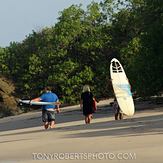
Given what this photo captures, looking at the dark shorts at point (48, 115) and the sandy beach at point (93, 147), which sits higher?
the dark shorts at point (48, 115)

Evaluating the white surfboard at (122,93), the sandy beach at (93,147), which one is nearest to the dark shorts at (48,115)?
the sandy beach at (93,147)

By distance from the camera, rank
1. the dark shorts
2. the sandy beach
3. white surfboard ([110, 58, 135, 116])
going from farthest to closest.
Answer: white surfboard ([110, 58, 135, 116]) → the dark shorts → the sandy beach

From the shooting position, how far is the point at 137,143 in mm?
11547

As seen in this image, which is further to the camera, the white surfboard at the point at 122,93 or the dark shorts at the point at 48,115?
the white surfboard at the point at 122,93

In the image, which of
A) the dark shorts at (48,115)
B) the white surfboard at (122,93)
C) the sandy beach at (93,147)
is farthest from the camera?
the white surfboard at (122,93)

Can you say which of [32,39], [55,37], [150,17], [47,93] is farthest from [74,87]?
[47,93]

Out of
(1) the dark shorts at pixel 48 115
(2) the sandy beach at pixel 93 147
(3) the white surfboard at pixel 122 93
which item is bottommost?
(2) the sandy beach at pixel 93 147

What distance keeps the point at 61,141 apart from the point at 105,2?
3554 cm

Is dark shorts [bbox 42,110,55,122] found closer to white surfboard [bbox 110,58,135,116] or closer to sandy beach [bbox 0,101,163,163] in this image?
sandy beach [bbox 0,101,163,163]

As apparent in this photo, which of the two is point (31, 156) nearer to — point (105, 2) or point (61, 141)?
point (61, 141)

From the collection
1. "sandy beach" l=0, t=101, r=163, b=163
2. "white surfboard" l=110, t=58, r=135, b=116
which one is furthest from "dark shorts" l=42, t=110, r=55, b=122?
"white surfboard" l=110, t=58, r=135, b=116

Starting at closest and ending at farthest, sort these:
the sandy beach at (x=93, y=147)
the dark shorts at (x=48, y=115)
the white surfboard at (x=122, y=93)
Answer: the sandy beach at (x=93, y=147), the dark shorts at (x=48, y=115), the white surfboard at (x=122, y=93)

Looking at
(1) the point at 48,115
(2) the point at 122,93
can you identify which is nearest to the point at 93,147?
(1) the point at 48,115

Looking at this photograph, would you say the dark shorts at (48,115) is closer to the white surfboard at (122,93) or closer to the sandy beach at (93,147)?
the sandy beach at (93,147)
